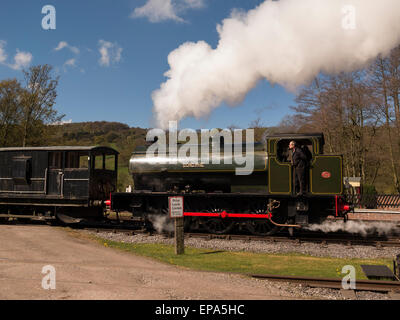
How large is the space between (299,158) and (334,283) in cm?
421

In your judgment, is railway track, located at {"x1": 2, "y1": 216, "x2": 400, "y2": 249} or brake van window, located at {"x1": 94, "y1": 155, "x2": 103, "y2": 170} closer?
railway track, located at {"x1": 2, "y1": 216, "x2": 400, "y2": 249}

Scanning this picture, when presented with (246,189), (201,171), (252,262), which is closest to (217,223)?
(246,189)

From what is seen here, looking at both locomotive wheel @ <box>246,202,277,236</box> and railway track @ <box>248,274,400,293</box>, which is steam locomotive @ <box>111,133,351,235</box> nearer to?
locomotive wheel @ <box>246,202,277,236</box>

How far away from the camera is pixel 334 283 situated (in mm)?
6172

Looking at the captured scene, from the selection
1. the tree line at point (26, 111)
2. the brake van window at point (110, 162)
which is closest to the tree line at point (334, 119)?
the tree line at point (26, 111)

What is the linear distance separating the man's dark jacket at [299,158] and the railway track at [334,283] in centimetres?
404

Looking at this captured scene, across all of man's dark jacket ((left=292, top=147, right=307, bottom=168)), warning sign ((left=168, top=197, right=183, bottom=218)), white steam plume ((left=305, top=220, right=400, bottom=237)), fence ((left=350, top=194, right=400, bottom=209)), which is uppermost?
man's dark jacket ((left=292, top=147, right=307, bottom=168))

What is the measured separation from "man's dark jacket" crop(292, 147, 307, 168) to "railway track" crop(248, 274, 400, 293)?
404 centimetres

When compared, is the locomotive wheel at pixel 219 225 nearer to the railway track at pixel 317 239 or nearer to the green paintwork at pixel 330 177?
the railway track at pixel 317 239

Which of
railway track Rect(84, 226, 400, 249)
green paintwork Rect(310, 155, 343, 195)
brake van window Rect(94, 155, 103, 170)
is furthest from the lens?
brake van window Rect(94, 155, 103, 170)

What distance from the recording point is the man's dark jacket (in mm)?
9461

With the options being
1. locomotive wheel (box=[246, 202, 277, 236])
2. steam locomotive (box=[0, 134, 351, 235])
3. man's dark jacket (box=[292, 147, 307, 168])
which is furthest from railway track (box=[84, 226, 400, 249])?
man's dark jacket (box=[292, 147, 307, 168])

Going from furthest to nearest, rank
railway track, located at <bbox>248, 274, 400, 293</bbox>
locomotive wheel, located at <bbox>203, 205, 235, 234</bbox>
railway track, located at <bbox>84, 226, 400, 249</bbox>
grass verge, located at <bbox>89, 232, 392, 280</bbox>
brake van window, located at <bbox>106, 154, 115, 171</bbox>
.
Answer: brake van window, located at <bbox>106, 154, 115, 171</bbox>, locomotive wheel, located at <bbox>203, 205, 235, 234</bbox>, railway track, located at <bbox>84, 226, 400, 249</bbox>, grass verge, located at <bbox>89, 232, 392, 280</bbox>, railway track, located at <bbox>248, 274, 400, 293</bbox>

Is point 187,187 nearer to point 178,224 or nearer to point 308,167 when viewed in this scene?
point 178,224
